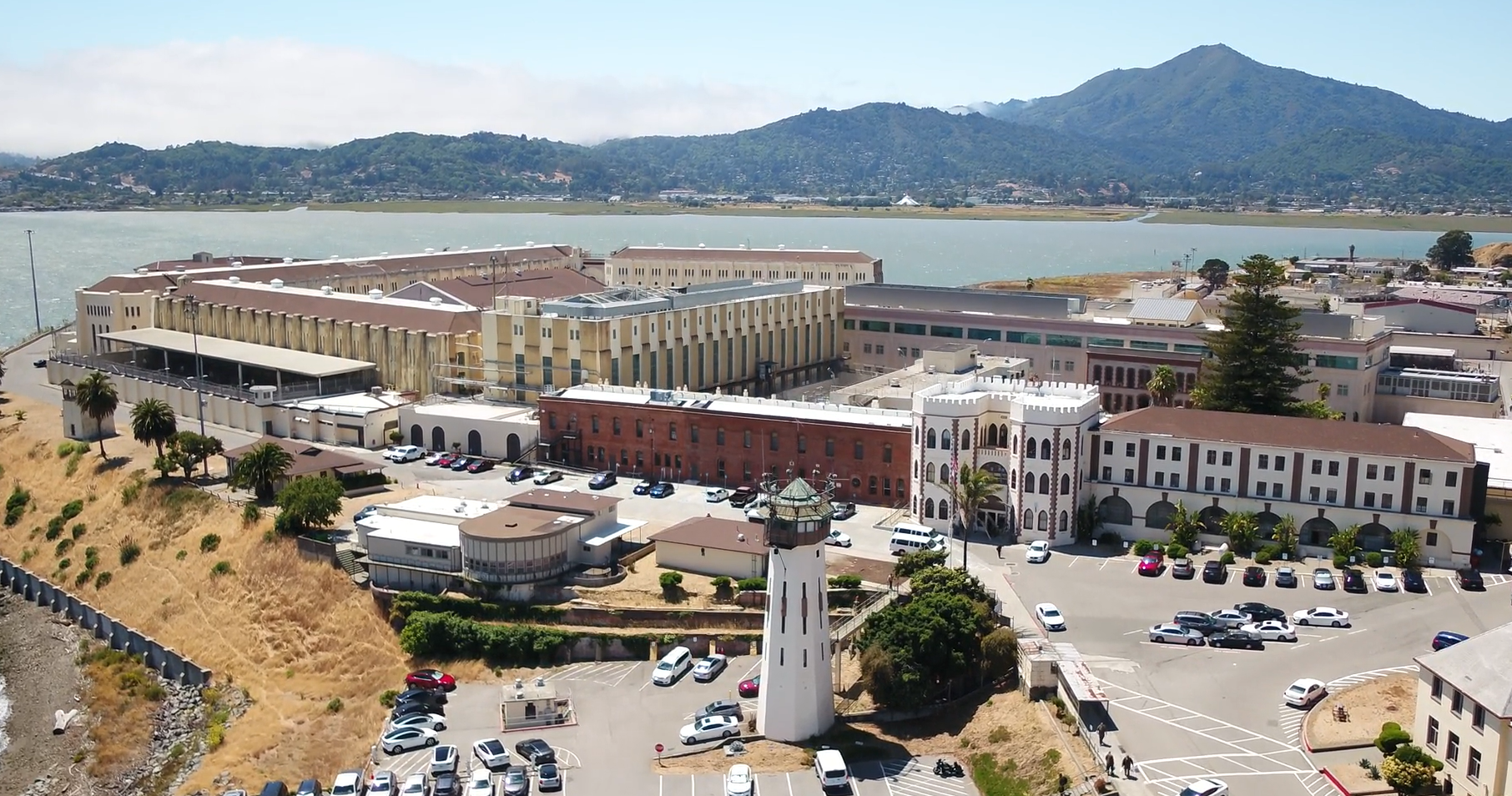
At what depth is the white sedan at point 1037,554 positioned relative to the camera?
52.7 metres

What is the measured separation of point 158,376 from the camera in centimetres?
8538

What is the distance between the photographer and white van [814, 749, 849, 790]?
37.2 m

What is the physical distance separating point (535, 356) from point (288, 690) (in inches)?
1176

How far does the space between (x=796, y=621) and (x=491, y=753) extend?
9.89 meters

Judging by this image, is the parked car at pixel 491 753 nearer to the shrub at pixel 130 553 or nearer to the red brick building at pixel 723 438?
the red brick building at pixel 723 438

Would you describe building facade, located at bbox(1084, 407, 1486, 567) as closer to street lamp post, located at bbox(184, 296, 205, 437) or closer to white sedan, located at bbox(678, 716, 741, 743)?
white sedan, located at bbox(678, 716, 741, 743)

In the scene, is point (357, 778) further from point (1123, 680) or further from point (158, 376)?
point (158, 376)

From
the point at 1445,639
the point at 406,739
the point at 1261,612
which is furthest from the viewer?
the point at 1261,612

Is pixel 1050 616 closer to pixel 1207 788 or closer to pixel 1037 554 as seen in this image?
pixel 1037 554

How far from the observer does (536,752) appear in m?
39.6

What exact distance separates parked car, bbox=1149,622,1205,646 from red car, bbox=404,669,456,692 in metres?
24.1

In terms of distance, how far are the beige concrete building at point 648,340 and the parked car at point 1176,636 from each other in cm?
3824

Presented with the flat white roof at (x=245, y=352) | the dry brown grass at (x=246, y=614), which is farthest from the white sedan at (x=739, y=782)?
the flat white roof at (x=245, y=352)

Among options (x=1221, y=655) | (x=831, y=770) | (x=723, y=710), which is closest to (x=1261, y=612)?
(x=1221, y=655)
